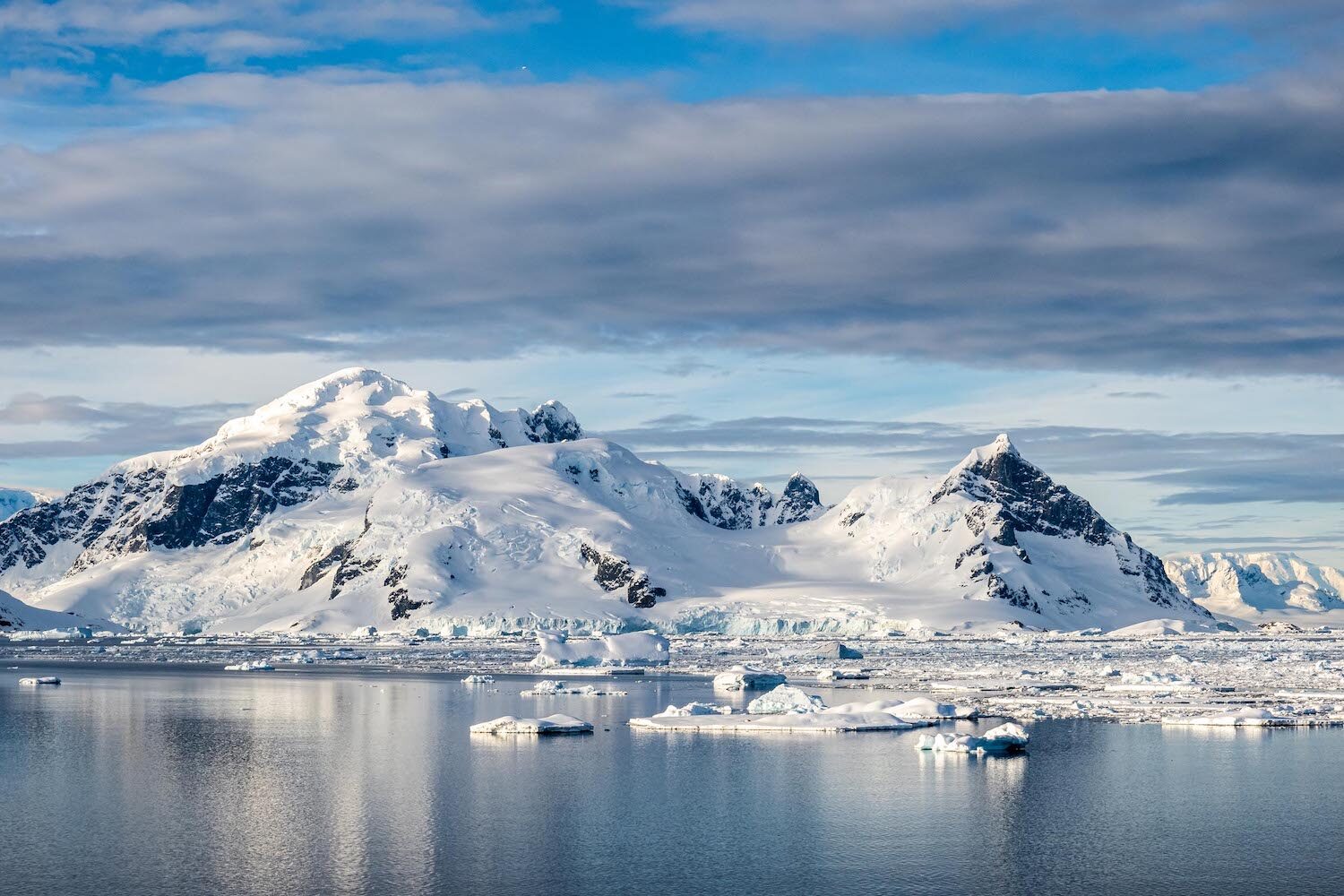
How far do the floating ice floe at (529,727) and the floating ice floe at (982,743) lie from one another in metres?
17.2

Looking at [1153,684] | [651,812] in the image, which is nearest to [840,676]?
[1153,684]

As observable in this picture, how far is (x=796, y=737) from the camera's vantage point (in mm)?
68125

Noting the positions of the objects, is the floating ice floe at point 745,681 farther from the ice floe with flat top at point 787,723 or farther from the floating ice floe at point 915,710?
the ice floe with flat top at point 787,723

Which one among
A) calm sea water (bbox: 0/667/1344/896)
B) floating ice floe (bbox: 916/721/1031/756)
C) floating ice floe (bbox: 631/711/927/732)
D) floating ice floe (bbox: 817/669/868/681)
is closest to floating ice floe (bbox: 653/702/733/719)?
floating ice floe (bbox: 631/711/927/732)

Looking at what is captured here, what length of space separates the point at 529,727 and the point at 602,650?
201 ft

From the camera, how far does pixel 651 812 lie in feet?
156

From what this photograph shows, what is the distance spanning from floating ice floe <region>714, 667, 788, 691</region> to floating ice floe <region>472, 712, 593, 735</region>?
29238 mm

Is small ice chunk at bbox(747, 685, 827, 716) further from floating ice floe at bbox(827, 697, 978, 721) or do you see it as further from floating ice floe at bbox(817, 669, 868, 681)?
floating ice floe at bbox(817, 669, 868, 681)

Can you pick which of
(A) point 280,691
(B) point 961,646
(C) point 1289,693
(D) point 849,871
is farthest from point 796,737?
(B) point 961,646

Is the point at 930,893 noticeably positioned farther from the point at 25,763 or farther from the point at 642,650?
the point at 642,650

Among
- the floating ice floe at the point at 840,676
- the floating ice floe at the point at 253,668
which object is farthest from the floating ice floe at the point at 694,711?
the floating ice floe at the point at 253,668

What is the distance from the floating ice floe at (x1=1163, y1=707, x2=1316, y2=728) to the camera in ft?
230

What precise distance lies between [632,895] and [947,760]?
84.1 feet

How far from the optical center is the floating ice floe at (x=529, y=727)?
6894 cm
